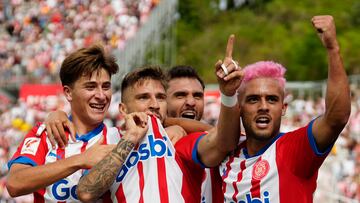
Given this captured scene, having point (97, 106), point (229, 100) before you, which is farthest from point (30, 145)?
point (229, 100)

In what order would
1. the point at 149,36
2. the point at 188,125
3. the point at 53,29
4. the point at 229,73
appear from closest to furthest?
the point at 229,73 < the point at 188,125 < the point at 149,36 < the point at 53,29

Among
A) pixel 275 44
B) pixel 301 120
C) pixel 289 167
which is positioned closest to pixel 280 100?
pixel 289 167

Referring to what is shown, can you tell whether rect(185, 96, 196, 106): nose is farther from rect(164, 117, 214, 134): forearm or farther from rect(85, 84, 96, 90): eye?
rect(85, 84, 96, 90): eye

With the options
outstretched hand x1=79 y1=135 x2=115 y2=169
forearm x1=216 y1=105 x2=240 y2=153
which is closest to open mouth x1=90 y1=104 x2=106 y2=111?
outstretched hand x1=79 y1=135 x2=115 y2=169

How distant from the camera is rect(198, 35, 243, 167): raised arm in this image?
380 cm

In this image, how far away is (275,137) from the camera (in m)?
4.14

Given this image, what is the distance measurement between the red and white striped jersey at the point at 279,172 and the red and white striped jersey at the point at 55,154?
764 mm

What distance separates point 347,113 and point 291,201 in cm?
59

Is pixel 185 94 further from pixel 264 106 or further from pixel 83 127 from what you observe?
pixel 264 106

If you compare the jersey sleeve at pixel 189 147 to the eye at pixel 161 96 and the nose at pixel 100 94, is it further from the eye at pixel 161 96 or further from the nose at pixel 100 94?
the nose at pixel 100 94

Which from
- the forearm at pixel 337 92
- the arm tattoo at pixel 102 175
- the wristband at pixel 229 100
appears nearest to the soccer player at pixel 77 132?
the arm tattoo at pixel 102 175

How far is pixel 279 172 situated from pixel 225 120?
404 mm

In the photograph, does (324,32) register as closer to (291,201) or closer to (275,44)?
(291,201)

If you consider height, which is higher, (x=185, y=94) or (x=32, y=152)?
(x=185, y=94)
